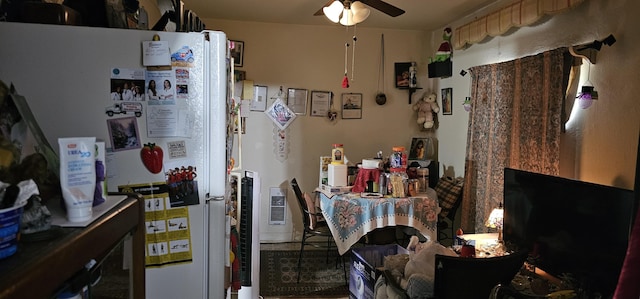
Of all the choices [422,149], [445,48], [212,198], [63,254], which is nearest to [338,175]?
[422,149]

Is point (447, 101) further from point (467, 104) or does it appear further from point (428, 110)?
point (467, 104)

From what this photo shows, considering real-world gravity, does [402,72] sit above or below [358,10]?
below

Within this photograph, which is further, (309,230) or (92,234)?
(309,230)

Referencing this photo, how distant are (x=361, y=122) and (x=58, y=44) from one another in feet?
12.2

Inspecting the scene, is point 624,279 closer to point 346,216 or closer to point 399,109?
point 346,216

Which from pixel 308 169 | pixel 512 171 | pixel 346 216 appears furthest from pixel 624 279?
pixel 308 169

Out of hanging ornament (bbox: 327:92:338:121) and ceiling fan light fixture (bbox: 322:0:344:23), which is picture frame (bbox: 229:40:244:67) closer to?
hanging ornament (bbox: 327:92:338:121)

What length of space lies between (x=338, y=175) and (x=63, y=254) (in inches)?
129

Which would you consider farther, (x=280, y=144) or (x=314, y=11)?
(x=280, y=144)

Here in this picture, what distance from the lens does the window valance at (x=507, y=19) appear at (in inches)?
107

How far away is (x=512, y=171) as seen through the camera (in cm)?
258

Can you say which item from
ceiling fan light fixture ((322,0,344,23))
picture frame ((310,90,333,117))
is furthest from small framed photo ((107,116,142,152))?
picture frame ((310,90,333,117))

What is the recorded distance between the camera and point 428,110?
4.69 m

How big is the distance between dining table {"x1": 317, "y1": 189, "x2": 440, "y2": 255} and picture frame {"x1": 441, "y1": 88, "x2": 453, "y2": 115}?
125 cm
